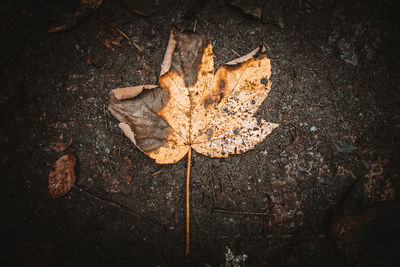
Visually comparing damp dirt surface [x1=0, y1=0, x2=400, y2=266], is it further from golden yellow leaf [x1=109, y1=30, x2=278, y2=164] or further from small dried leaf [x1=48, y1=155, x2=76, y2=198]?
golden yellow leaf [x1=109, y1=30, x2=278, y2=164]

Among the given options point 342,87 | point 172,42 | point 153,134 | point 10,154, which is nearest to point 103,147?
point 153,134

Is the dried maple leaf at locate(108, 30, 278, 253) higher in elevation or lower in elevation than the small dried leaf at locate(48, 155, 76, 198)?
higher

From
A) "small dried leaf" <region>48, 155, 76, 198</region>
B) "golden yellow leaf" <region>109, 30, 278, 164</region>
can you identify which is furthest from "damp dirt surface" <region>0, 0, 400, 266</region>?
"golden yellow leaf" <region>109, 30, 278, 164</region>

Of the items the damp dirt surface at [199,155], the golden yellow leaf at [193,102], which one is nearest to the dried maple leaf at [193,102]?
the golden yellow leaf at [193,102]

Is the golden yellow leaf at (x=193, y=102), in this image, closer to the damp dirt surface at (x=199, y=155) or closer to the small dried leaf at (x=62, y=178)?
the damp dirt surface at (x=199, y=155)

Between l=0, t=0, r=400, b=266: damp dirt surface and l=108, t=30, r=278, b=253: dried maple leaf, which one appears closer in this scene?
l=108, t=30, r=278, b=253: dried maple leaf

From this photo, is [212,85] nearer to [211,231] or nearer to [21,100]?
[211,231]
